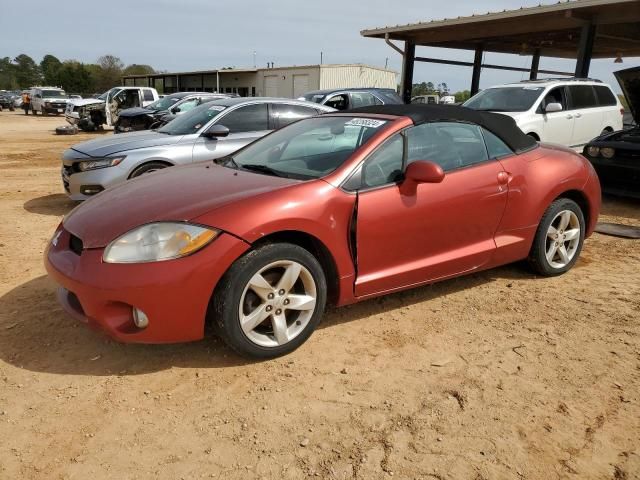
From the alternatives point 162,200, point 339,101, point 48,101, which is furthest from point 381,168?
point 48,101

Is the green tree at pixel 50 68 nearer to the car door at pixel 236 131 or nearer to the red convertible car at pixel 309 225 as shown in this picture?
the car door at pixel 236 131

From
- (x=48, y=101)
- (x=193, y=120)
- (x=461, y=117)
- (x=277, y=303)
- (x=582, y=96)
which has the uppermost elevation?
(x=582, y=96)

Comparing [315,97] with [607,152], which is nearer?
[607,152]

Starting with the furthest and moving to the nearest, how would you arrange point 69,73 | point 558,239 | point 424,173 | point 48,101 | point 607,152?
point 69,73 < point 48,101 < point 607,152 < point 558,239 < point 424,173

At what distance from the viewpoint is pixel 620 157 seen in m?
7.17

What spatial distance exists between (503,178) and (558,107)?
251 inches

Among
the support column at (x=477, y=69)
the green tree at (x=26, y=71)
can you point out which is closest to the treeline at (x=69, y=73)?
the green tree at (x=26, y=71)

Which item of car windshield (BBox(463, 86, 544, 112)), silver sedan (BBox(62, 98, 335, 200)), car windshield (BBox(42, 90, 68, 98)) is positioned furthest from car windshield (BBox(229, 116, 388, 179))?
car windshield (BBox(42, 90, 68, 98))

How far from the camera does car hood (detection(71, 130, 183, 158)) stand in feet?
20.9

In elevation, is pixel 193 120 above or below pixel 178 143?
above

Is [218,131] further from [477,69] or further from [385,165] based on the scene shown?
[477,69]

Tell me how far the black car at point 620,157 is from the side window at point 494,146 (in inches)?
162

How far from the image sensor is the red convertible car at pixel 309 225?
2.74m

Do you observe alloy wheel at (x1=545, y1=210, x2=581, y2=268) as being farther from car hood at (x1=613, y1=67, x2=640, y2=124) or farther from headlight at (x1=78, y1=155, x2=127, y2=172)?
headlight at (x1=78, y1=155, x2=127, y2=172)
